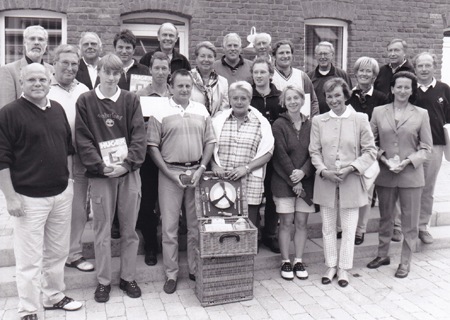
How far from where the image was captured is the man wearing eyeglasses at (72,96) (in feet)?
13.3

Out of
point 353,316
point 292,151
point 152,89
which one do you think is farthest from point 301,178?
point 152,89

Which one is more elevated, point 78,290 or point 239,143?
point 239,143

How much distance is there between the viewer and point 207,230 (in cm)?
406

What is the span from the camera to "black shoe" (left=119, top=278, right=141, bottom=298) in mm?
4195

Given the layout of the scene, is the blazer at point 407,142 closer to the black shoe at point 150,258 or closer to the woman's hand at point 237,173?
the woman's hand at point 237,173

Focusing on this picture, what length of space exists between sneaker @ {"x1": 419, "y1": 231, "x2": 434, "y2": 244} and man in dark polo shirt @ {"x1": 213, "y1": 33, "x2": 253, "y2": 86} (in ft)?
8.87

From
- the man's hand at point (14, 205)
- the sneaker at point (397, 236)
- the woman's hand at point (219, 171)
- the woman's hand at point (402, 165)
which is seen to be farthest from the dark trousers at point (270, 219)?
Answer: the man's hand at point (14, 205)

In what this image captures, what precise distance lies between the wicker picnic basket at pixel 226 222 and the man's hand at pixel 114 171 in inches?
28.7

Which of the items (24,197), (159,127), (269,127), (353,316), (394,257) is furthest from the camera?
(394,257)

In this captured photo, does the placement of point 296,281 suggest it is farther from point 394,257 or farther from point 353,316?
point 394,257

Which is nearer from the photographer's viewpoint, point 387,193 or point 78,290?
point 78,290

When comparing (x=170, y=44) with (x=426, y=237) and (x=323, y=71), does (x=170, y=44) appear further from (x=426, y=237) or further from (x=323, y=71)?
(x=426, y=237)

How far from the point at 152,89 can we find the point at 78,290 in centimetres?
198

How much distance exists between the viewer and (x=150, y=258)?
4625 millimetres
